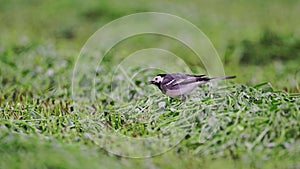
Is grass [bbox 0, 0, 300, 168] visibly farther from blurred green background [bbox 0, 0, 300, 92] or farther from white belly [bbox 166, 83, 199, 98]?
blurred green background [bbox 0, 0, 300, 92]

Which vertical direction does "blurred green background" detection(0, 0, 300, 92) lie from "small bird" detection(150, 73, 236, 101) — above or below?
above

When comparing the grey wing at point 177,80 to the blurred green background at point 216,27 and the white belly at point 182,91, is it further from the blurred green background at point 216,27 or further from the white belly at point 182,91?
the blurred green background at point 216,27

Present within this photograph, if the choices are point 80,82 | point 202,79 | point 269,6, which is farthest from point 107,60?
point 269,6

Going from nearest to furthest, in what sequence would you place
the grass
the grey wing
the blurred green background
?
the grass < the grey wing < the blurred green background

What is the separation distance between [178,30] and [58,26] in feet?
6.80

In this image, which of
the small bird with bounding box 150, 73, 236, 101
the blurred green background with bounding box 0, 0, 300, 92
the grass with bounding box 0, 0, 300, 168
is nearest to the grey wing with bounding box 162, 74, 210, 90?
the small bird with bounding box 150, 73, 236, 101

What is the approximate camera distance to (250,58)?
777 centimetres

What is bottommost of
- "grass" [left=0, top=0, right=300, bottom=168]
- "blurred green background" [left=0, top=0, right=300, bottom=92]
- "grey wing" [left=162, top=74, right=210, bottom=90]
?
"grass" [left=0, top=0, right=300, bottom=168]

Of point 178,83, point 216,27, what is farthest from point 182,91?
point 216,27

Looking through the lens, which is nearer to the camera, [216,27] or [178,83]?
[178,83]

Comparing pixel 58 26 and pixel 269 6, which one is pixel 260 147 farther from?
pixel 269 6

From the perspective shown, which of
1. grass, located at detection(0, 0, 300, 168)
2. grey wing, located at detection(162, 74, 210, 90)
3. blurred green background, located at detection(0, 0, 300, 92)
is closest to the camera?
grass, located at detection(0, 0, 300, 168)

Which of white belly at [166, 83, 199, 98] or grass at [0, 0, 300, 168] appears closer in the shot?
grass at [0, 0, 300, 168]

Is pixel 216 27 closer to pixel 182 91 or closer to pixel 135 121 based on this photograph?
pixel 182 91
